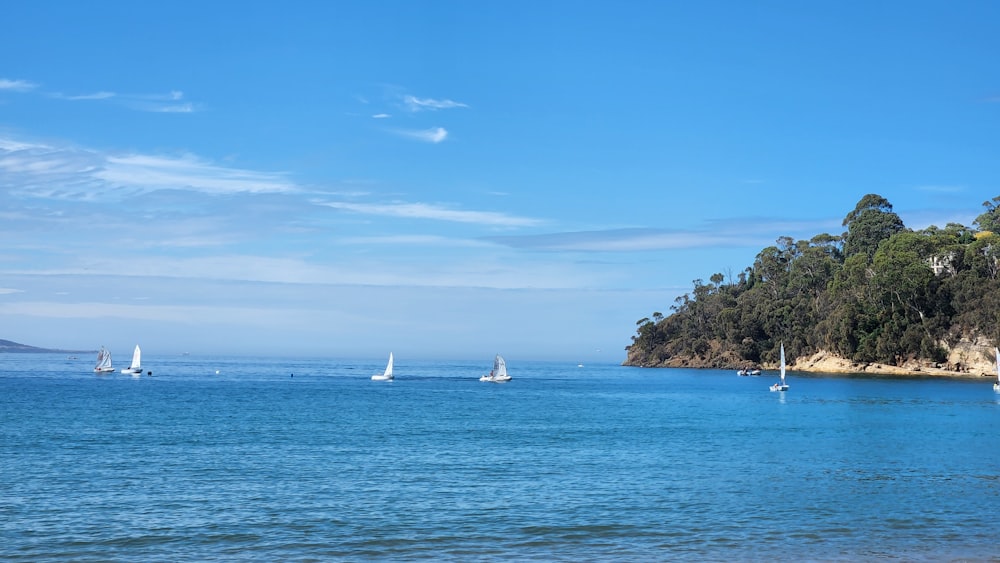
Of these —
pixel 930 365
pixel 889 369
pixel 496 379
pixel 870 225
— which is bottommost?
pixel 496 379

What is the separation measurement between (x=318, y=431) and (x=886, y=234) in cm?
14395

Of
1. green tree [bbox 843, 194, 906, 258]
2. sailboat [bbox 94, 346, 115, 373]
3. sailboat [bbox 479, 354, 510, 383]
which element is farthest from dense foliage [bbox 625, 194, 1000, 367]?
sailboat [bbox 94, 346, 115, 373]

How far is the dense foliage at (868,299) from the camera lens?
124062mm

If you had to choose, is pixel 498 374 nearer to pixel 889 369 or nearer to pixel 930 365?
pixel 889 369

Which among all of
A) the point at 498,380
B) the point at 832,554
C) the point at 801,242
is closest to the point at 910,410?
the point at 832,554

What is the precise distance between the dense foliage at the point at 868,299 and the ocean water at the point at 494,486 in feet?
222

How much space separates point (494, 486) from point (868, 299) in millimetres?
116396

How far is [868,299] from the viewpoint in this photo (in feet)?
436

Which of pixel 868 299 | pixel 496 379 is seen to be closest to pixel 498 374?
pixel 496 379

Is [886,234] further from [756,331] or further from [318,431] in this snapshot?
[318,431]

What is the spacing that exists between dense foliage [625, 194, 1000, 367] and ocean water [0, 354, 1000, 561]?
222ft

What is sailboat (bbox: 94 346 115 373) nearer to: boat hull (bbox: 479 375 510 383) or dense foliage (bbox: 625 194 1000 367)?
boat hull (bbox: 479 375 510 383)

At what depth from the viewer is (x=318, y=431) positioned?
4959 cm

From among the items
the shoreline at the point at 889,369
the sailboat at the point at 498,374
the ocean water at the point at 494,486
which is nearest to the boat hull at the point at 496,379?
the sailboat at the point at 498,374
